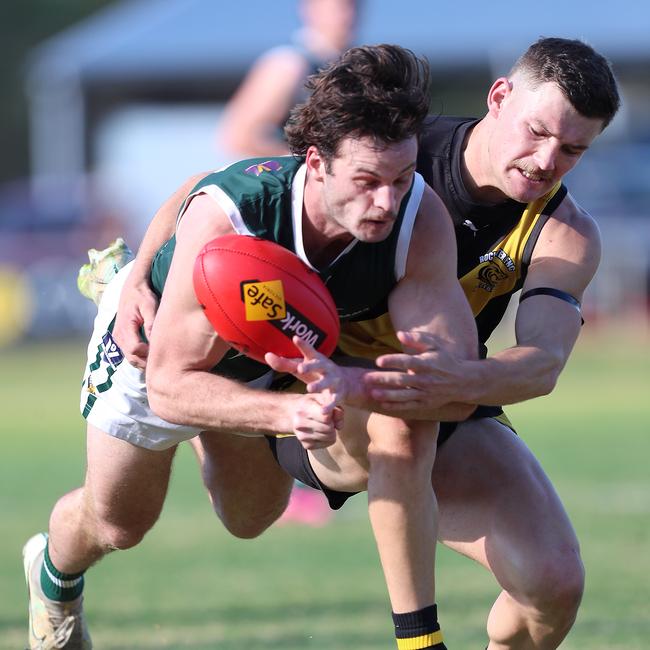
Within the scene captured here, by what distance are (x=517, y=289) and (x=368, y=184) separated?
98 centimetres

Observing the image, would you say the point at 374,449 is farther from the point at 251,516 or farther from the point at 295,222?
the point at 251,516

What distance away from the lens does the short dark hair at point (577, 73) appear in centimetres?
438

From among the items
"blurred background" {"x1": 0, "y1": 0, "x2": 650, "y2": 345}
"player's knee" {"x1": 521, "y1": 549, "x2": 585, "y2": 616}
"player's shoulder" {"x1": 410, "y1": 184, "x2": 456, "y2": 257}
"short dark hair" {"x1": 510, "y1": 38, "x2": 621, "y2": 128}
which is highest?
"short dark hair" {"x1": 510, "y1": 38, "x2": 621, "y2": 128}

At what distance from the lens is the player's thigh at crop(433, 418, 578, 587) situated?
455 cm

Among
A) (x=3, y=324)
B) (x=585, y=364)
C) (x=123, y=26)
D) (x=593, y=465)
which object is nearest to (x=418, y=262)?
(x=593, y=465)

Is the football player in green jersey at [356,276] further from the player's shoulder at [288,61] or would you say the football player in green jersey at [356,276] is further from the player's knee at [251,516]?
the player's shoulder at [288,61]

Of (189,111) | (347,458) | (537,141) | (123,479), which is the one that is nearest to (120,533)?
(123,479)

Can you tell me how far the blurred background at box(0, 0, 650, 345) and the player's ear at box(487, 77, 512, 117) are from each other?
17.1 m

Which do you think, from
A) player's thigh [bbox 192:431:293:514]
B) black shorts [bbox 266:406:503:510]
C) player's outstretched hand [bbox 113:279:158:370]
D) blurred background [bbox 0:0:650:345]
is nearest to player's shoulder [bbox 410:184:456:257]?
black shorts [bbox 266:406:503:510]

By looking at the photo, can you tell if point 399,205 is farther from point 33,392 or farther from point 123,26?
point 123,26

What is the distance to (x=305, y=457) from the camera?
183 inches

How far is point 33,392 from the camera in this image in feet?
55.1

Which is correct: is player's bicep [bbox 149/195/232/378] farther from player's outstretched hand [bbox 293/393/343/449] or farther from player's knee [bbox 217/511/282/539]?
player's knee [bbox 217/511/282/539]

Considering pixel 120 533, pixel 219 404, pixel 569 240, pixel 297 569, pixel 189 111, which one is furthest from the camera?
pixel 189 111
